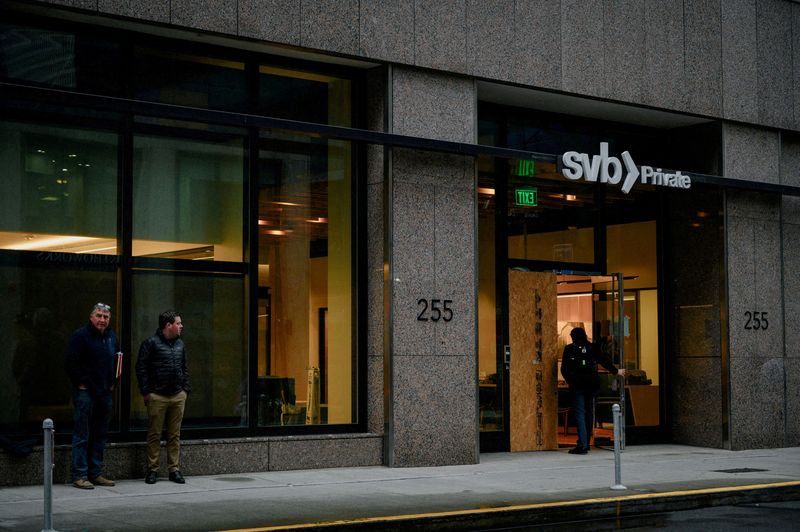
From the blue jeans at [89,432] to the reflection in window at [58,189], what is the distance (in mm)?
1931

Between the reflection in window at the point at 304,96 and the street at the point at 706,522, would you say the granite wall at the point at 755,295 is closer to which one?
the street at the point at 706,522

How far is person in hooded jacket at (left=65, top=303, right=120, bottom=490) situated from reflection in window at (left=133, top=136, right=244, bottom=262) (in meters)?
1.51

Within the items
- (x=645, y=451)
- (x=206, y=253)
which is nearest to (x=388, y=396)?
(x=206, y=253)

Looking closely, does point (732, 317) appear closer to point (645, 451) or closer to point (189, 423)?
point (645, 451)

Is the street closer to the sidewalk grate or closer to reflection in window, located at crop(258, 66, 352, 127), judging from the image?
the sidewalk grate

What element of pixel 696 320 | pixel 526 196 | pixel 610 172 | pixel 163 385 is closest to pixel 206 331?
pixel 163 385

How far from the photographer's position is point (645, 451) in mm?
17797

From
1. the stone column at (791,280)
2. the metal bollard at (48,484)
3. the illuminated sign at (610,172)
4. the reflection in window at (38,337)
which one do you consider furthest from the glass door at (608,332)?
the metal bollard at (48,484)

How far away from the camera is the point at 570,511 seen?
436 inches

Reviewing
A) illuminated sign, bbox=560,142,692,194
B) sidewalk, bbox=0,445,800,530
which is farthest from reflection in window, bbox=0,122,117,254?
illuminated sign, bbox=560,142,692,194

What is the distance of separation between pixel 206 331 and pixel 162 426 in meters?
1.59

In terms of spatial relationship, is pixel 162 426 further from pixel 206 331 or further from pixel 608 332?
pixel 608 332

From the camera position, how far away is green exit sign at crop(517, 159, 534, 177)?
17462 millimetres

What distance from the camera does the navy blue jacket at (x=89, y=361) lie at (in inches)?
465
